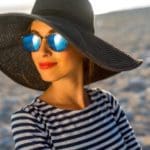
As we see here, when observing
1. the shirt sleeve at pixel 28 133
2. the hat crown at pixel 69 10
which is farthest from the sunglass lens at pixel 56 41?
the shirt sleeve at pixel 28 133

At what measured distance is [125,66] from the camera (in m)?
2.82

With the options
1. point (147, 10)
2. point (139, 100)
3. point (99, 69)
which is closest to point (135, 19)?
point (147, 10)

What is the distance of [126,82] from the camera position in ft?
33.0

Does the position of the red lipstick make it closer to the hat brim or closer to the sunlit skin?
the sunlit skin

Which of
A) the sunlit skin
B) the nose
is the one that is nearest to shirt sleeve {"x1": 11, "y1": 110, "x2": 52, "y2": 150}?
the sunlit skin

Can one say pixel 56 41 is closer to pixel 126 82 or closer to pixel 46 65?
pixel 46 65

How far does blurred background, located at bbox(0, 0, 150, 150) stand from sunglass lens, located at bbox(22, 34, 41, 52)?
102 cm

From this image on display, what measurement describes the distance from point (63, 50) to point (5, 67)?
1.61ft

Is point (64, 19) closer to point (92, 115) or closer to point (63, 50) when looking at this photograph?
point (63, 50)

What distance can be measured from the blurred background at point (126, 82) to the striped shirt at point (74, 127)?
3.39 feet

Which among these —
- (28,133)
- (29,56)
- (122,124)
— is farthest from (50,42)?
(122,124)

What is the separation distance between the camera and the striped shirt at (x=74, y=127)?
2.46 m

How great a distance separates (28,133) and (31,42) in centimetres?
44

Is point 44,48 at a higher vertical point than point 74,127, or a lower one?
higher
